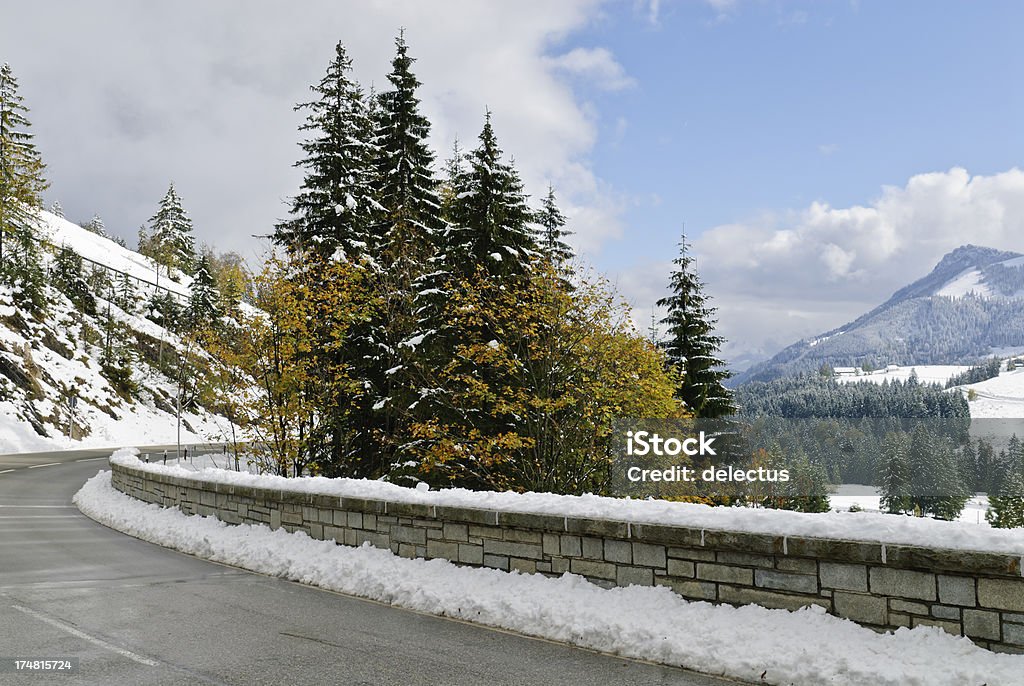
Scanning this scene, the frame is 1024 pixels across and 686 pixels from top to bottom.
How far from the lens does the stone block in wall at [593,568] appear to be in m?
7.55

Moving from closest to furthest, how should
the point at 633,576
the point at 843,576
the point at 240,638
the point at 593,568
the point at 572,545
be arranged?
the point at 843,576
the point at 240,638
the point at 633,576
the point at 593,568
the point at 572,545

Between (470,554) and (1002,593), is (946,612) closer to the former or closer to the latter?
(1002,593)

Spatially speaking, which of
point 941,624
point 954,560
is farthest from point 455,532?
point 954,560

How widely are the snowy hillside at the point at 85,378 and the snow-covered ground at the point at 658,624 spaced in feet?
87.5

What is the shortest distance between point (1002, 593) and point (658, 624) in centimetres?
270

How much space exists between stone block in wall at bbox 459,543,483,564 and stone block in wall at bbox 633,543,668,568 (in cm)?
207

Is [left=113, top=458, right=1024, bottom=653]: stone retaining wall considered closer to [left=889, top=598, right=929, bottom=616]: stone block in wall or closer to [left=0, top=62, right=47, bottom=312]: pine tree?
[left=889, top=598, right=929, bottom=616]: stone block in wall

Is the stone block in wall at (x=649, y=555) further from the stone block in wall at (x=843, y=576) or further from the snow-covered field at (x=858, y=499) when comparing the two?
the snow-covered field at (x=858, y=499)

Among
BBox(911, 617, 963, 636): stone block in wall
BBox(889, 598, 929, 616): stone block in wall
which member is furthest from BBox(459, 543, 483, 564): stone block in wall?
BBox(911, 617, 963, 636): stone block in wall

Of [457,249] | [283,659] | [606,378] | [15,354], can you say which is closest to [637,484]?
[606,378]

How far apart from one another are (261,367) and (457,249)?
6813 mm

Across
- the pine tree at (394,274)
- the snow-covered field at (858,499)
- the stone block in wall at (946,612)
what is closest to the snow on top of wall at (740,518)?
the stone block in wall at (946,612)

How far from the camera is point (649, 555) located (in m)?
7.29

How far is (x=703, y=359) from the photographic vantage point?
123 ft
